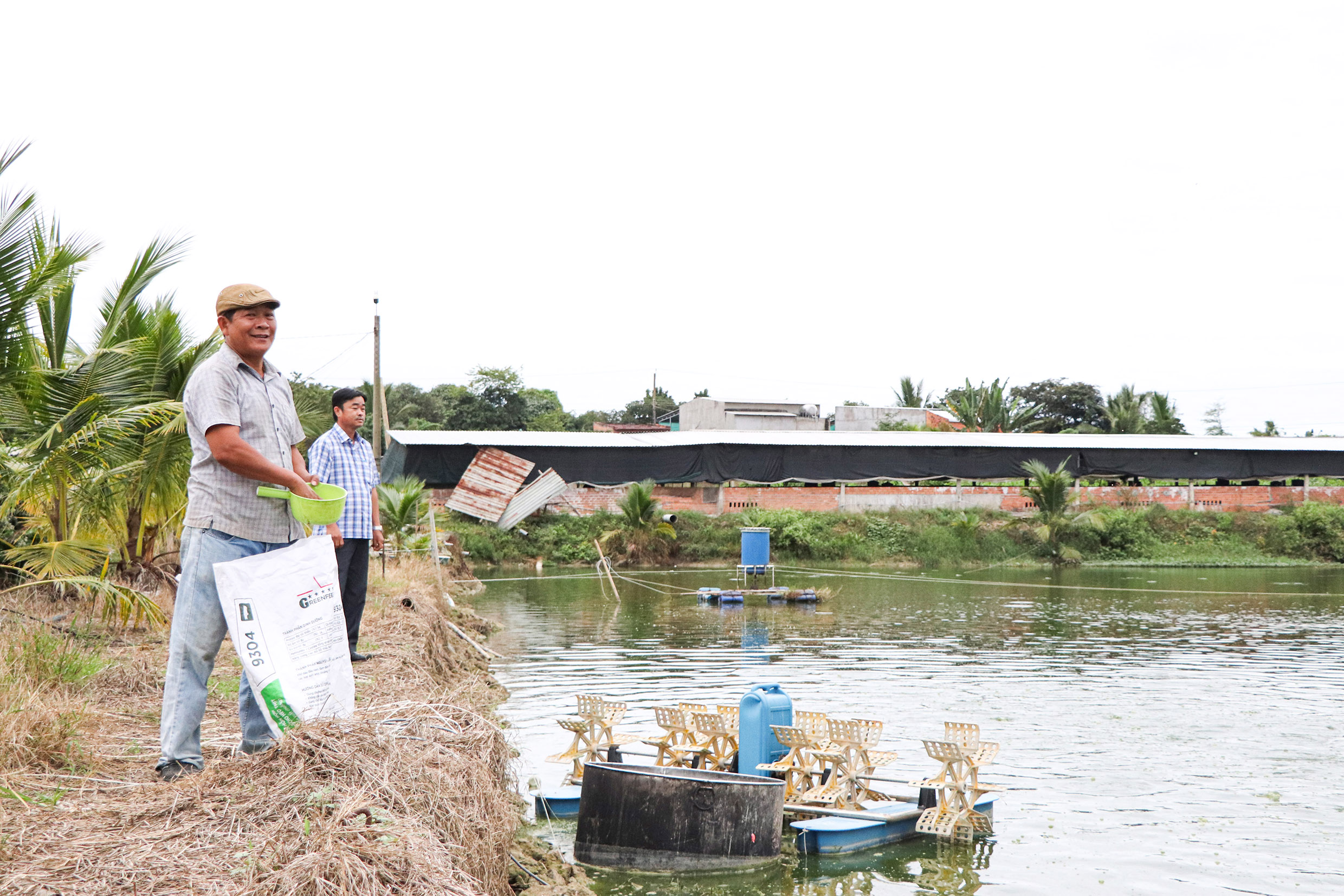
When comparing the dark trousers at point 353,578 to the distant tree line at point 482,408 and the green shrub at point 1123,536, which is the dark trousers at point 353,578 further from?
the distant tree line at point 482,408

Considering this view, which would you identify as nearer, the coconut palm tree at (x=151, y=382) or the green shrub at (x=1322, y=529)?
the coconut palm tree at (x=151, y=382)

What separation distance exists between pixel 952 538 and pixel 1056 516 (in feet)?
10.2

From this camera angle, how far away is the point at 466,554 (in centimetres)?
2848

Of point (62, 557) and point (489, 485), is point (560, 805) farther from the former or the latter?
point (489, 485)

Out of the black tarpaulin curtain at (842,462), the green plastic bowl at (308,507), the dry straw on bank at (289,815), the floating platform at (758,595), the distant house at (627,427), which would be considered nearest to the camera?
the dry straw on bank at (289,815)

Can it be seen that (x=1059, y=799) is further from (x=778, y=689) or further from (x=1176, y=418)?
(x=1176, y=418)

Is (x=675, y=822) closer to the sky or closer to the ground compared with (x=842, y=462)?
closer to the ground

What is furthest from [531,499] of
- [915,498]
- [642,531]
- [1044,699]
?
[1044,699]

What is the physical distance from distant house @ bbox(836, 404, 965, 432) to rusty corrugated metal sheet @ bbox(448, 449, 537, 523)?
1968 cm

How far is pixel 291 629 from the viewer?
4152 millimetres

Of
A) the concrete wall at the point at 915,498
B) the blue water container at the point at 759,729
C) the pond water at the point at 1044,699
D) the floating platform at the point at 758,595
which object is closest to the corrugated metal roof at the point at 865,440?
the concrete wall at the point at 915,498

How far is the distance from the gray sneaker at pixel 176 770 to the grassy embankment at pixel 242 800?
51mm

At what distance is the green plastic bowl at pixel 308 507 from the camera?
424 centimetres

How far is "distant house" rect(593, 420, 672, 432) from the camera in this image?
5347 centimetres
